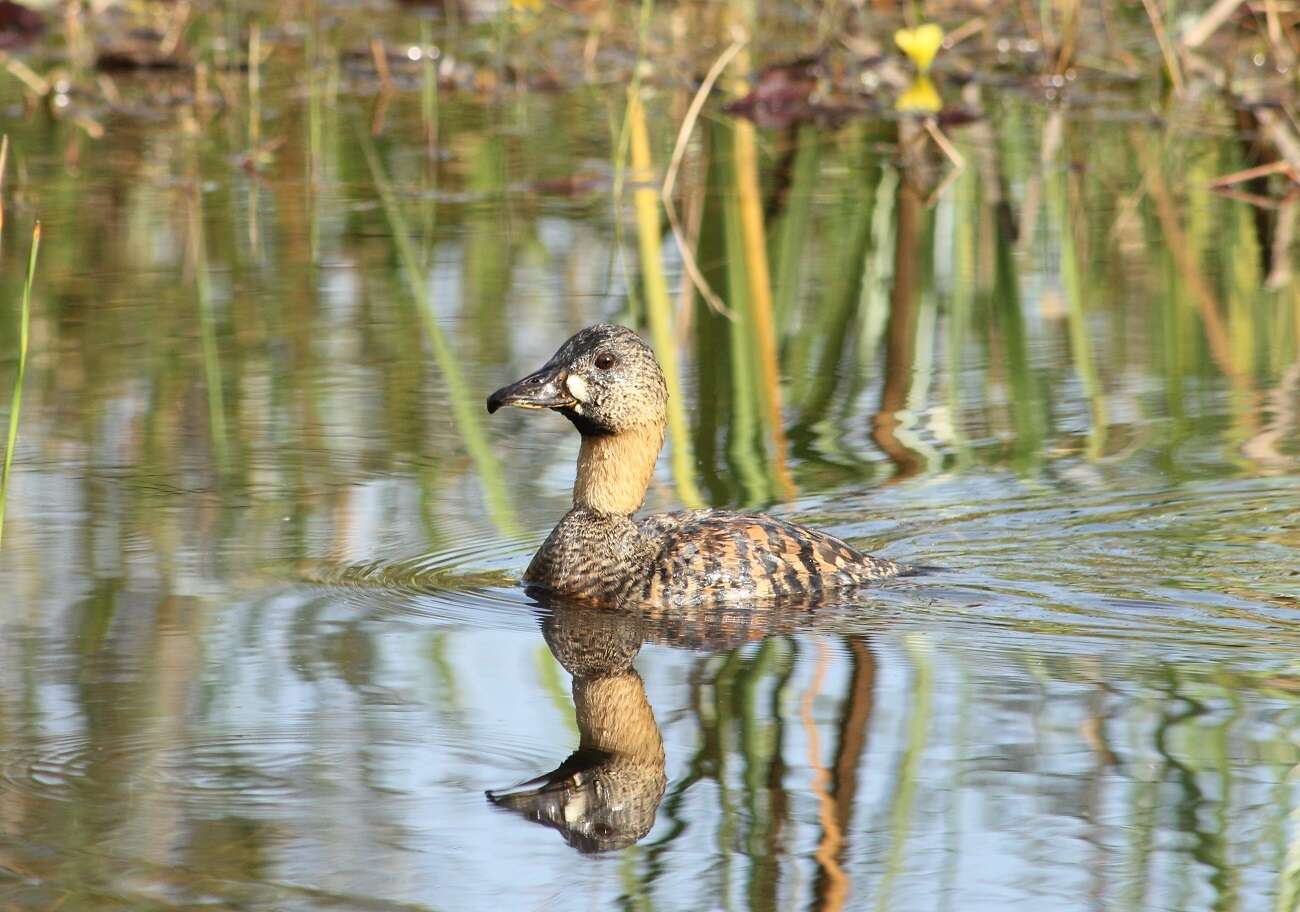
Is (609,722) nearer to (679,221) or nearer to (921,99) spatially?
(679,221)

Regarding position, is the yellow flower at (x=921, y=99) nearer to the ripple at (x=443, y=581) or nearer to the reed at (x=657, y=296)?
the reed at (x=657, y=296)

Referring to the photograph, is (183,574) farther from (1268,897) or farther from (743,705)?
(1268,897)

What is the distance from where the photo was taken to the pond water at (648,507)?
4.42 m

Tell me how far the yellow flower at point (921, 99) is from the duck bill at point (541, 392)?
315 inches

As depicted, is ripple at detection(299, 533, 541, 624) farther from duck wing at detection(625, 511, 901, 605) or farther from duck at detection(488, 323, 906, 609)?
duck wing at detection(625, 511, 901, 605)

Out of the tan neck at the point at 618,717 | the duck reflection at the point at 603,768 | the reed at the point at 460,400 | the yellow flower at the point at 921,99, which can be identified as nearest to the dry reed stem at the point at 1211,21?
the yellow flower at the point at 921,99

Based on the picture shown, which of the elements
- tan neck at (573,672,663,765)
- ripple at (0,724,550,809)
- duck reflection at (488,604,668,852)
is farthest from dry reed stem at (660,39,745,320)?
ripple at (0,724,550,809)

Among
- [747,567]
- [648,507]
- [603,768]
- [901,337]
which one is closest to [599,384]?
[747,567]

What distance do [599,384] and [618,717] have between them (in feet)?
5.46

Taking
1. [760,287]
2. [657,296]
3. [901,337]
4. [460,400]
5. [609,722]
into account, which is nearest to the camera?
[609,722]

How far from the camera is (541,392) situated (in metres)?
6.64

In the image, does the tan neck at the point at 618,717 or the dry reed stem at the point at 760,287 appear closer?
the tan neck at the point at 618,717

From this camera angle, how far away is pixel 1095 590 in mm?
6523

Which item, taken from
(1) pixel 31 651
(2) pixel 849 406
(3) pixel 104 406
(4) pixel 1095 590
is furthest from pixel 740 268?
(1) pixel 31 651
